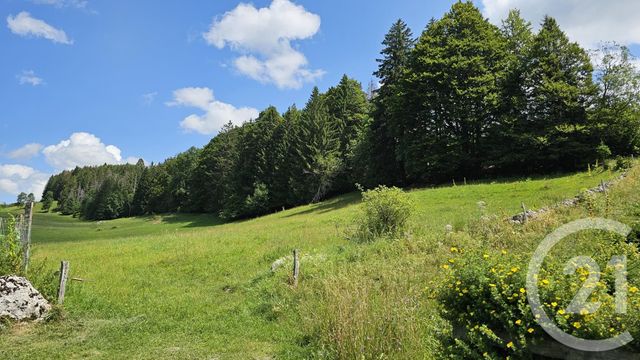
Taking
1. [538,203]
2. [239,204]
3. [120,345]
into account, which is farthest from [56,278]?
[239,204]

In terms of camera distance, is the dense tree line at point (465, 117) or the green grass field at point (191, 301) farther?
the dense tree line at point (465, 117)

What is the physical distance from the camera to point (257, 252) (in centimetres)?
1891

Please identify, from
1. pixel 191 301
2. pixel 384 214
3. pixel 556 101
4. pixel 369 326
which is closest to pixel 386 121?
pixel 556 101

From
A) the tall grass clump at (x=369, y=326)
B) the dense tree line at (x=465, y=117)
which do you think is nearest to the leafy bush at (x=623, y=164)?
the dense tree line at (x=465, y=117)

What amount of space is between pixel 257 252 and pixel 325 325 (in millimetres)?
12247

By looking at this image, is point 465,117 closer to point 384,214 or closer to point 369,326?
point 384,214

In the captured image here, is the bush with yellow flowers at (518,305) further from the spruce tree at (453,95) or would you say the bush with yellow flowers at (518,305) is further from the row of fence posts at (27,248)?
the spruce tree at (453,95)

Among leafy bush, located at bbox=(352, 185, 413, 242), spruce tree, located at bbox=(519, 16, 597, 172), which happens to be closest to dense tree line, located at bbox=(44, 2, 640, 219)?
spruce tree, located at bbox=(519, 16, 597, 172)

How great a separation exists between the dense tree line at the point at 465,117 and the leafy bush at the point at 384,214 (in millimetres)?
19587

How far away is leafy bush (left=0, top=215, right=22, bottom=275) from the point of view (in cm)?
1121

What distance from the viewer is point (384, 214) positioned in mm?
16062

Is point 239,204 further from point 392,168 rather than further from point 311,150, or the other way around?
point 392,168

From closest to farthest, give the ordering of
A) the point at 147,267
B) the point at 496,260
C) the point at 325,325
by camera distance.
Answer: the point at 496,260
the point at 325,325
the point at 147,267

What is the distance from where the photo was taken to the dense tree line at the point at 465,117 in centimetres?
3034
